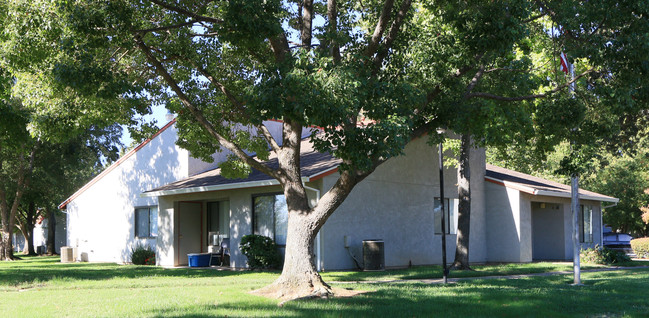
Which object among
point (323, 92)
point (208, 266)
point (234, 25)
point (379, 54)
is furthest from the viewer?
point (208, 266)

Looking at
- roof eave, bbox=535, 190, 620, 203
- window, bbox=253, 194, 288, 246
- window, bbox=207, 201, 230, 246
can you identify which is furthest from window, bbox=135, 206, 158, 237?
roof eave, bbox=535, 190, 620, 203

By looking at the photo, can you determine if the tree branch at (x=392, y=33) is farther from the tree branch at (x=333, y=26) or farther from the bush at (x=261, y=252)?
the bush at (x=261, y=252)

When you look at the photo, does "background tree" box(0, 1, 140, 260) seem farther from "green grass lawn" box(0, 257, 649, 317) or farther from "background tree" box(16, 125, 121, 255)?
"background tree" box(16, 125, 121, 255)

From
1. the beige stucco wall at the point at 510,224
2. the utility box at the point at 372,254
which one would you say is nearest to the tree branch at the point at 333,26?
the utility box at the point at 372,254

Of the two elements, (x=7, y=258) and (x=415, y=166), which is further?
(x=7, y=258)

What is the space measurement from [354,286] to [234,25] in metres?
6.15

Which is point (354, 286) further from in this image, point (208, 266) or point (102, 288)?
point (208, 266)

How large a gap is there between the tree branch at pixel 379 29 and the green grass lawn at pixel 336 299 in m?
4.81

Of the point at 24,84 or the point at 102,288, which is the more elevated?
the point at 24,84

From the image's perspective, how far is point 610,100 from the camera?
11031 millimetres

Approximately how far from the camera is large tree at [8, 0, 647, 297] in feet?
33.7

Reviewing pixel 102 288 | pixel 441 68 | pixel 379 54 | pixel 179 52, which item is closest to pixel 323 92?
pixel 379 54

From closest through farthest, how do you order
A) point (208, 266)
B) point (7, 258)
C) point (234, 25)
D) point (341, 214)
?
point (234, 25) → point (341, 214) → point (208, 266) → point (7, 258)

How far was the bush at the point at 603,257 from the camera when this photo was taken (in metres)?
21.5
